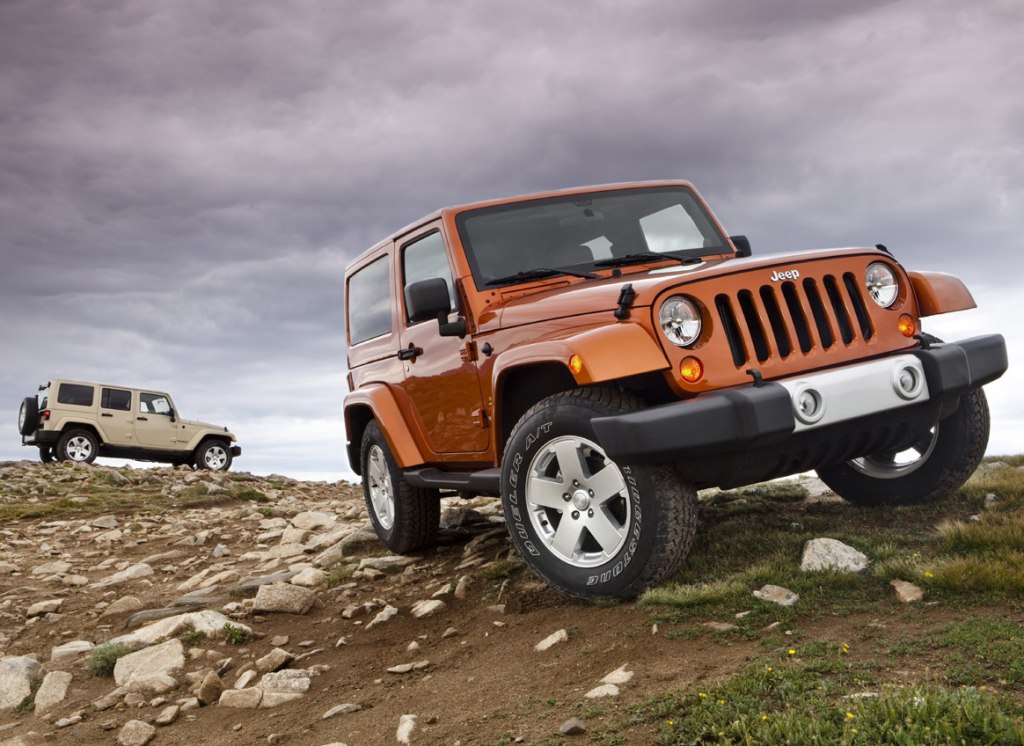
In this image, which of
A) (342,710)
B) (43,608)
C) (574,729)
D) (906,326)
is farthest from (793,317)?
(43,608)

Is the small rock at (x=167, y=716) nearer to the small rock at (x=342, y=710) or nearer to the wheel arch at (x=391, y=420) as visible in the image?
the small rock at (x=342, y=710)

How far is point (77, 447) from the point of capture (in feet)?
69.7

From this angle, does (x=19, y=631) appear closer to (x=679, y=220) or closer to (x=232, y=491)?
(x=679, y=220)

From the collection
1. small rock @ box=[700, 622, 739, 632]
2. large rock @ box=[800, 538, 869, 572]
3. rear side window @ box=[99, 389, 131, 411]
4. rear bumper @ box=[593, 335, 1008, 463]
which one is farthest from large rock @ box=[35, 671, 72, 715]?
rear side window @ box=[99, 389, 131, 411]

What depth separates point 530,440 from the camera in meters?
4.59

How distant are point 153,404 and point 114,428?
1.10 meters

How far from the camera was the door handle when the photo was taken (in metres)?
6.14

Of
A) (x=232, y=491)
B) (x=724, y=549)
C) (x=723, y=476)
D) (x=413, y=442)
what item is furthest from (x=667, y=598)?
(x=232, y=491)

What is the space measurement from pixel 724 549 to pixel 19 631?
5.36 metres

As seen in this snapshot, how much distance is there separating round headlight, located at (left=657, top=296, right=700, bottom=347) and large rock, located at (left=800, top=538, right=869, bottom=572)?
1.37 m

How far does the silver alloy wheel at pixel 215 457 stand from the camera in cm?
2345

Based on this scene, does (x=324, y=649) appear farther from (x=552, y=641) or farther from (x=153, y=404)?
(x=153, y=404)

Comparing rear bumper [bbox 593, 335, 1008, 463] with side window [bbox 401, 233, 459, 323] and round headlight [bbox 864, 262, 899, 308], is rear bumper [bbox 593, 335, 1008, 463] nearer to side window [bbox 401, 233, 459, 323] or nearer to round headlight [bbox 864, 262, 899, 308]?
round headlight [bbox 864, 262, 899, 308]

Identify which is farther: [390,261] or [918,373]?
[390,261]
